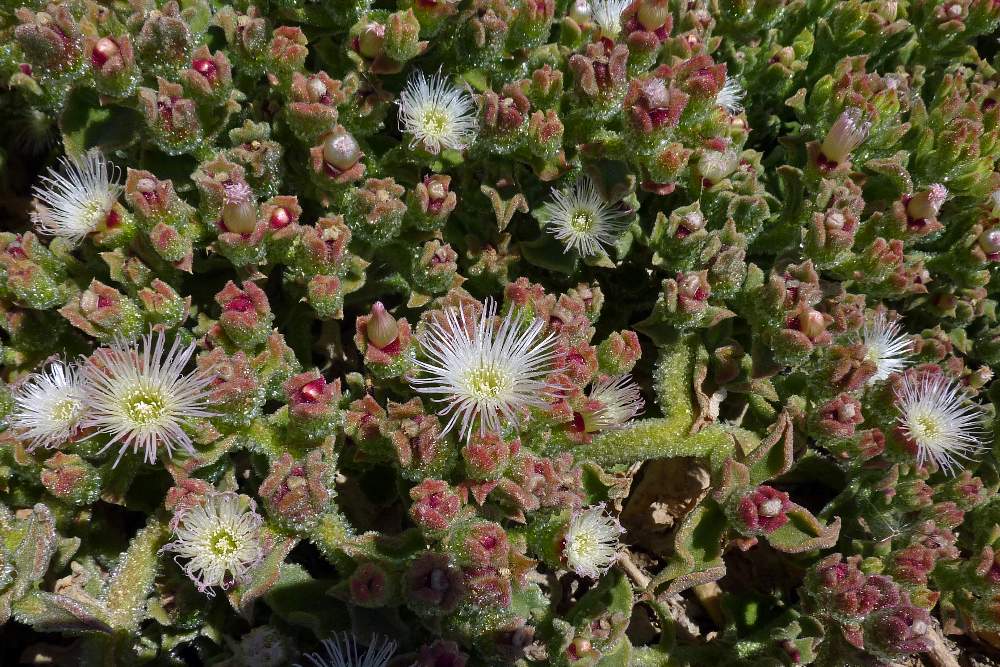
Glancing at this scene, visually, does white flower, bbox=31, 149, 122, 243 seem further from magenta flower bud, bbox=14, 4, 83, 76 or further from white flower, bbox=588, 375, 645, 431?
white flower, bbox=588, 375, 645, 431

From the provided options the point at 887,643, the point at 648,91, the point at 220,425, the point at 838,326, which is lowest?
the point at 887,643

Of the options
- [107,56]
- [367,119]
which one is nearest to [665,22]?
[367,119]

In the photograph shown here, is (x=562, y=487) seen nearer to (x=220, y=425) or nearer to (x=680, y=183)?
(x=220, y=425)

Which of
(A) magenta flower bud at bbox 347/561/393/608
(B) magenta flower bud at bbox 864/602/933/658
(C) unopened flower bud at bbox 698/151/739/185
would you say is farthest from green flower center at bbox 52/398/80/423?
(B) magenta flower bud at bbox 864/602/933/658

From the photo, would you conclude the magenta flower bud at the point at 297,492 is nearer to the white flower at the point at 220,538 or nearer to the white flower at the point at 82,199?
the white flower at the point at 220,538

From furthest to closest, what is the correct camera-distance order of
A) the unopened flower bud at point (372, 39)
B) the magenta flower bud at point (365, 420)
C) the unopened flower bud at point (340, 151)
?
the unopened flower bud at point (372, 39) → the unopened flower bud at point (340, 151) → the magenta flower bud at point (365, 420)

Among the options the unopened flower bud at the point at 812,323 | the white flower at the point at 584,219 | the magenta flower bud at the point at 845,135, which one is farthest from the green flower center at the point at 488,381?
the magenta flower bud at the point at 845,135

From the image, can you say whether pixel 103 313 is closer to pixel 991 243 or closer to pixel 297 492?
pixel 297 492
